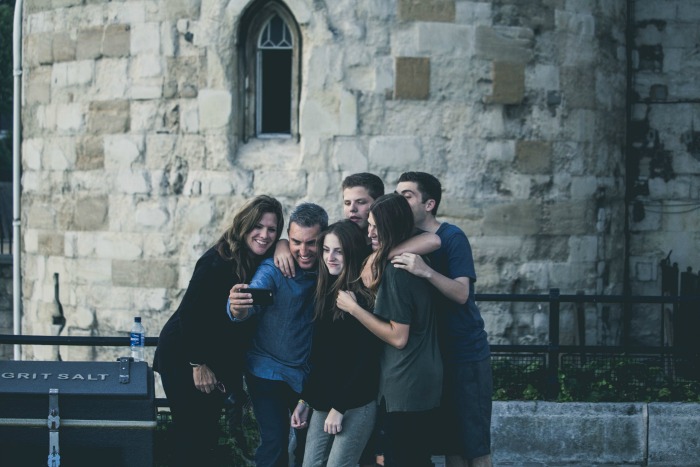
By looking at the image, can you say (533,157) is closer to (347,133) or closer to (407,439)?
(347,133)

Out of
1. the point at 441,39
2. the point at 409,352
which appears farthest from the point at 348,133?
the point at 409,352

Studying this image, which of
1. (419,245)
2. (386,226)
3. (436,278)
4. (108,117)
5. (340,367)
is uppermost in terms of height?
(108,117)

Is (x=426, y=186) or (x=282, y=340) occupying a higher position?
(x=426, y=186)

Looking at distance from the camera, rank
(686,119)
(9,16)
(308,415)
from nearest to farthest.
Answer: (308,415), (686,119), (9,16)

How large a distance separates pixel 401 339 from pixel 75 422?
2027mm

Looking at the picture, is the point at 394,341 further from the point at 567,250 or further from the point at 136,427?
the point at 567,250

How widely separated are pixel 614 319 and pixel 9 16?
72.1ft

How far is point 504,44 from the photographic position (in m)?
9.88

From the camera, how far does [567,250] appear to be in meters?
10.3

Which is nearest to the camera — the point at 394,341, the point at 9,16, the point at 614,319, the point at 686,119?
the point at 394,341

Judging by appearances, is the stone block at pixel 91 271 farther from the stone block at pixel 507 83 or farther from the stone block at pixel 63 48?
the stone block at pixel 507 83

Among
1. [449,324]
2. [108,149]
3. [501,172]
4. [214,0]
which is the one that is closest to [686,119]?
[501,172]

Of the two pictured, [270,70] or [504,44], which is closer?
[504,44]

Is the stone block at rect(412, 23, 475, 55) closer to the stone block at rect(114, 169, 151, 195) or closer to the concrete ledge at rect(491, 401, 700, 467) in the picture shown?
the stone block at rect(114, 169, 151, 195)
